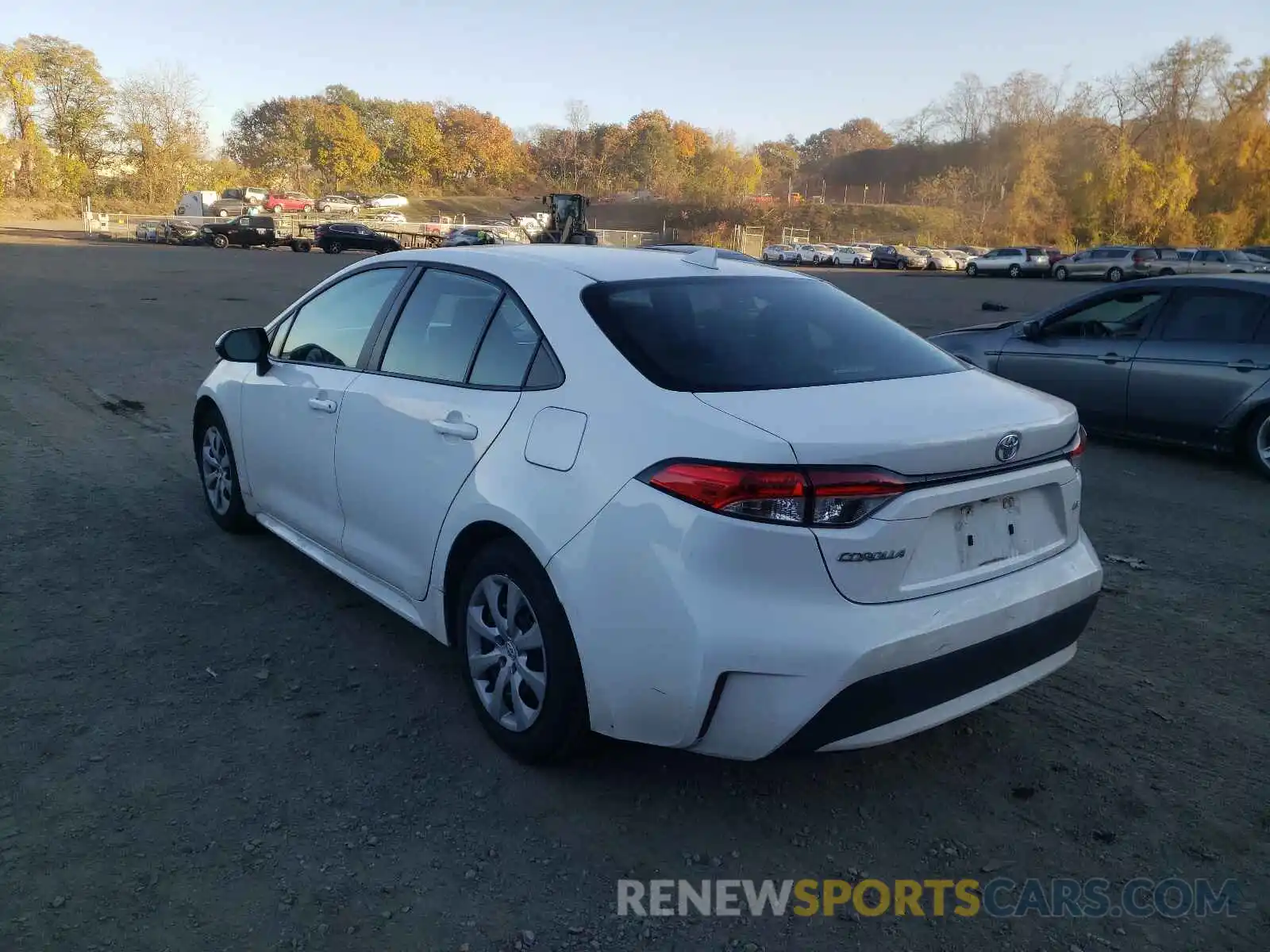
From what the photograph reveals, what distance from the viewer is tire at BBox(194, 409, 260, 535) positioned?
5.18 metres

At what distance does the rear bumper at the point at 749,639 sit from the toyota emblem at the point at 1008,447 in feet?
1.19

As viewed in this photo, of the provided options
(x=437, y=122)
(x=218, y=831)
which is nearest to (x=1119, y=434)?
(x=218, y=831)

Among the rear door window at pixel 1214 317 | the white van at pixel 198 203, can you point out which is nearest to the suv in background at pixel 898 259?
the white van at pixel 198 203

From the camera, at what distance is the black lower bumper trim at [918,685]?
2.57 metres

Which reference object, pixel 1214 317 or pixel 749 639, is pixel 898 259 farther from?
pixel 749 639

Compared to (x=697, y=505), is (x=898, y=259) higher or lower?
higher

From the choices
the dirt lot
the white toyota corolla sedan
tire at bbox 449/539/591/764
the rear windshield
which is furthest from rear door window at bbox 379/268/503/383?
the dirt lot

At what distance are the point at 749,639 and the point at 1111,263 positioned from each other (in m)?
46.4

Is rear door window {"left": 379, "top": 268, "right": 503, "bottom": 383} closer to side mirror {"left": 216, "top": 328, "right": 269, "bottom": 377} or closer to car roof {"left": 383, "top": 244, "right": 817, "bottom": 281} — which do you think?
car roof {"left": 383, "top": 244, "right": 817, "bottom": 281}

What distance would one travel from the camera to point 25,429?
303 inches

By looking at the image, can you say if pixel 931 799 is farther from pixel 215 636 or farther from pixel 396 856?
pixel 215 636

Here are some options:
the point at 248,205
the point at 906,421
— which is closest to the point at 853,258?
the point at 248,205

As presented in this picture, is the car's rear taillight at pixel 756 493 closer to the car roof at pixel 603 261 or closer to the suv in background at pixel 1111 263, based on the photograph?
the car roof at pixel 603 261

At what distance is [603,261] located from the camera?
368cm
